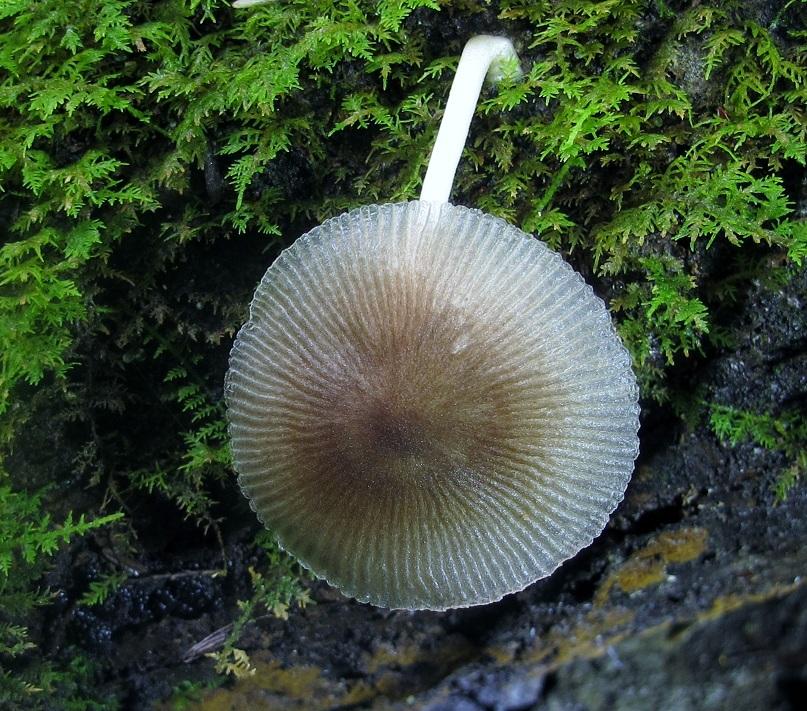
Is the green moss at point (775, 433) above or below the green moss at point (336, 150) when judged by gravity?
below

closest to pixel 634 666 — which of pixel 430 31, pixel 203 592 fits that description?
pixel 203 592

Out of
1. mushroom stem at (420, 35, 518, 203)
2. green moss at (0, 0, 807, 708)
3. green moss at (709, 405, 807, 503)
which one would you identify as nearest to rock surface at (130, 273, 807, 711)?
green moss at (709, 405, 807, 503)

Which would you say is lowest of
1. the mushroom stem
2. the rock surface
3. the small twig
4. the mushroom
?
the small twig

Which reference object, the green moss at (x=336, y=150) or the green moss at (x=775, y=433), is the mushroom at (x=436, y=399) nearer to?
the green moss at (x=336, y=150)

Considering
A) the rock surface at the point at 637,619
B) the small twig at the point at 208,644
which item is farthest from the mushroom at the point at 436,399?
the small twig at the point at 208,644

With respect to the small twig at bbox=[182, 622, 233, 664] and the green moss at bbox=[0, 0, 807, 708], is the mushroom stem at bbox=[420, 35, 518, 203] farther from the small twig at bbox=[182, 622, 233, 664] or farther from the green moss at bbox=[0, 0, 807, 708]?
the small twig at bbox=[182, 622, 233, 664]

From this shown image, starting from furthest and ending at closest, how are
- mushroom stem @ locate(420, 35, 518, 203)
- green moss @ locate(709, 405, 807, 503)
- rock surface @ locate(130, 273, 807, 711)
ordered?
green moss @ locate(709, 405, 807, 503)
mushroom stem @ locate(420, 35, 518, 203)
rock surface @ locate(130, 273, 807, 711)

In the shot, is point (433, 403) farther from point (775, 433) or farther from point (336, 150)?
point (775, 433)

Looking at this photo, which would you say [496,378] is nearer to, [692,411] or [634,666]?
[634,666]
